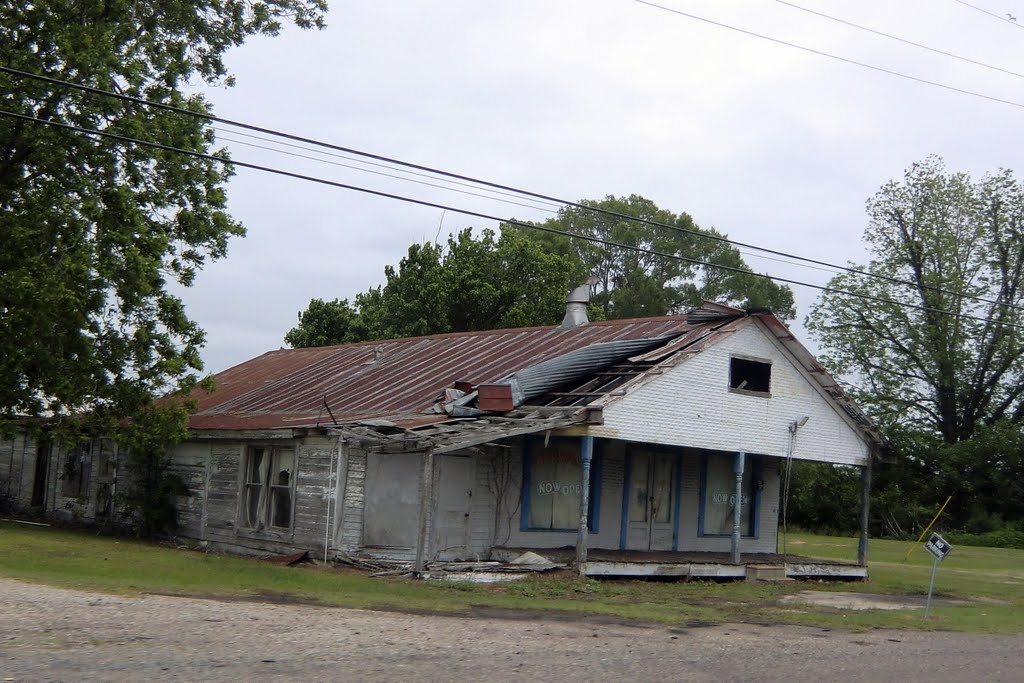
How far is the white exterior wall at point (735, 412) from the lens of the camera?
2083 cm

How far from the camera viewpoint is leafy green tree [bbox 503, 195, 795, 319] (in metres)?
64.0

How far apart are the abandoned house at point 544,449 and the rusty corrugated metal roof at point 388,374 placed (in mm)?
90

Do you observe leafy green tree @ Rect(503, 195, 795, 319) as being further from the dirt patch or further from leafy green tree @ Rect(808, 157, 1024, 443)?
the dirt patch

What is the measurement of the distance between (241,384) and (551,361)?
1168 centimetres

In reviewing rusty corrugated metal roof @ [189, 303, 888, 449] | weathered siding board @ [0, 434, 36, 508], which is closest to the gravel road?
rusty corrugated metal roof @ [189, 303, 888, 449]

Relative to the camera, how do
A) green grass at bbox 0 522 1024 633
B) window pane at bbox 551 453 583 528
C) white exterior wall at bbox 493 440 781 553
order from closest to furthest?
green grass at bbox 0 522 1024 633, white exterior wall at bbox 493 440 781 553, window pane at bbox 551 453 583 528

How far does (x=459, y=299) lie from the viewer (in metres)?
47.5

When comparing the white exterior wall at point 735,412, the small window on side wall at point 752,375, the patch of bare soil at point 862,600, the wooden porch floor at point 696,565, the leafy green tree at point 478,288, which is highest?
the leafy green tree at point 478,288

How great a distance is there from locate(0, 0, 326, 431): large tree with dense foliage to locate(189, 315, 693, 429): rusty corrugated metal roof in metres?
2.46

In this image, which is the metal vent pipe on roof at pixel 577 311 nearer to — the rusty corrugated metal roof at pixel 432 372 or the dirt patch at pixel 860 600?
the rusty corrugated metal roof at pixel 432 372

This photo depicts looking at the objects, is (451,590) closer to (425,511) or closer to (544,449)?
(425,511)

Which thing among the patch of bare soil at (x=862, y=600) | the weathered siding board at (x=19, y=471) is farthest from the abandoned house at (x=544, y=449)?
the weathered siding board at (x=19, y=471)

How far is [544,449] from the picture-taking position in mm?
21859

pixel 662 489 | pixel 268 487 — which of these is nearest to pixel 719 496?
pixel 662 489
